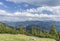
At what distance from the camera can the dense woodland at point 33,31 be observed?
28.5 ft

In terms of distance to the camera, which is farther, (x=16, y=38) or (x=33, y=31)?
(x=33, y=31)

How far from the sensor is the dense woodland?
8672mm

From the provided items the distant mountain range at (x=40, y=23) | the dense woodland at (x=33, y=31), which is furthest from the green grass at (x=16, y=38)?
the distant mountain range at (x=40, y=23)

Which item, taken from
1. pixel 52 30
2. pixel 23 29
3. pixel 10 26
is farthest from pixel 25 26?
pixel 52 30

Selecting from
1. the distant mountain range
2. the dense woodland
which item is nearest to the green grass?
the dense woodland

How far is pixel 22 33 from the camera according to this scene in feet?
29.2

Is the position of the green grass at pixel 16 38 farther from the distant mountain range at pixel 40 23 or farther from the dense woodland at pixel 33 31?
the distant mountain range at pixel 40 23

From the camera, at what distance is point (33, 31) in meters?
8.76

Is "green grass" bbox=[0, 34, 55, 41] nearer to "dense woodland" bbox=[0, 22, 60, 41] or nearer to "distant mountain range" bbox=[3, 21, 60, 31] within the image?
"dense woodland" bbox=[0, 22, 60, 41]

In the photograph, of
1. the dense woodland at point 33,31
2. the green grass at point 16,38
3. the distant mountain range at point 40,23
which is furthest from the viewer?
the dense woodland at point 33,31

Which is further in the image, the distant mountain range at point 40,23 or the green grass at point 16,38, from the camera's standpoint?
the distant mountain range at point 40,23

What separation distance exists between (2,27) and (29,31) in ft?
5.47

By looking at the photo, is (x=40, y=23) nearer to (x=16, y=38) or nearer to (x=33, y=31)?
(x=33, y=31)

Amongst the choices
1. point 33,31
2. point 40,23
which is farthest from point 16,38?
point 40,23
